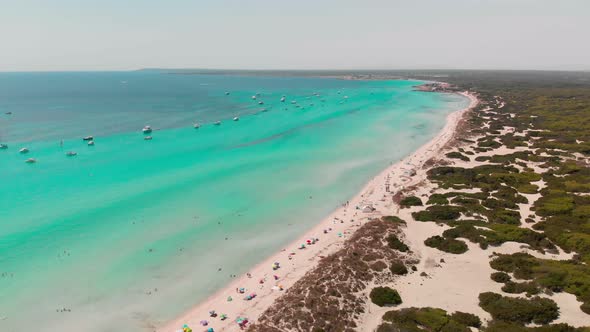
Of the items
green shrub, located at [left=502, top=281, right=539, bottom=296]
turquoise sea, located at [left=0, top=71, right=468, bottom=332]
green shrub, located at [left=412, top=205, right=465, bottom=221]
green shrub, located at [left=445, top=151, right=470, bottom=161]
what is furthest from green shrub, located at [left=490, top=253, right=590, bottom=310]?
green shrub, located at [left=445, top=151, right=470, bottom=161]

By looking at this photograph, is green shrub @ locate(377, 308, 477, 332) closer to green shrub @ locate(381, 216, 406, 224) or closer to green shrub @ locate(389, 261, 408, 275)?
green shrub @ locate(389, 261, 408, 275)

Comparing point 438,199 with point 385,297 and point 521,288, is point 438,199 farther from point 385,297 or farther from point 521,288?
point 385,297

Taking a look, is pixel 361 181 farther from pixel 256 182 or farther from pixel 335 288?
pixel 335 288

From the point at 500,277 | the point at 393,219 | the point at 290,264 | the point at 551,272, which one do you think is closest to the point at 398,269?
the point at 500,277

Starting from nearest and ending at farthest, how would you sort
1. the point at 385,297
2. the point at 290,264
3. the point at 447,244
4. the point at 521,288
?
the point at 385,297, the point at 521,288, the point at 290,264, the point at 447,244

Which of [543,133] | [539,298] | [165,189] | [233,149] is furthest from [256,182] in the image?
[543,133]
